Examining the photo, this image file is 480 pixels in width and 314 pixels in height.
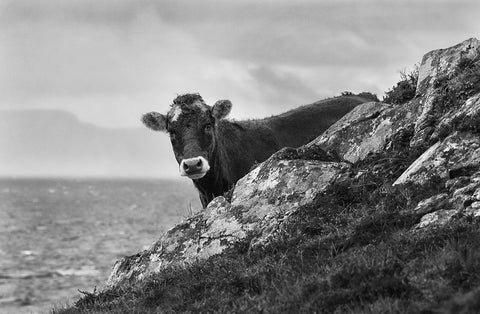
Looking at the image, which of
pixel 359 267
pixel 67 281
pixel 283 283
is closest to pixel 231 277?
pixel 283 283

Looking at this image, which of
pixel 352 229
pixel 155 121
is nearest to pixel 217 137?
pixel 155 121

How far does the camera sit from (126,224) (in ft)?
616

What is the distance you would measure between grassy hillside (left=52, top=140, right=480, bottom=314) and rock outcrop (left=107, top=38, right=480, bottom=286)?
15.5 inches

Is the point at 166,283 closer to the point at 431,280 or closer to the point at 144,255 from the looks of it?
the point at 144,255

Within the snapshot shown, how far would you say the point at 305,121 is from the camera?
21.7m

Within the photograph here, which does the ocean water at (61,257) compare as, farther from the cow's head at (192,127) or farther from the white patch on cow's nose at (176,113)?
the white patch on cow's nose at (176,113)

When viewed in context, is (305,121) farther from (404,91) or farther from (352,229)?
(352,229)

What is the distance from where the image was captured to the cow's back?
832 inches

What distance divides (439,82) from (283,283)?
676 cm

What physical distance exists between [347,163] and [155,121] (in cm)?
631

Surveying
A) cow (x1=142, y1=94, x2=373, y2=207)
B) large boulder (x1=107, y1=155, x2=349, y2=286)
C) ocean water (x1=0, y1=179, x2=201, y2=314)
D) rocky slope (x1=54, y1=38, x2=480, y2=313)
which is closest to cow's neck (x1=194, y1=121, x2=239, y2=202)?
cow (x1=142, y1=94, x2=373, y2=207)

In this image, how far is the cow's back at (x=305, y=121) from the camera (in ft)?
69.3

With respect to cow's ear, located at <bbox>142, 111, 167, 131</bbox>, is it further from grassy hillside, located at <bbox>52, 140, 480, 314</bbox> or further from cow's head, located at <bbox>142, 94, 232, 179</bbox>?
grassy hillside, located at <bbox>52, 140, 480, 314</bbox>

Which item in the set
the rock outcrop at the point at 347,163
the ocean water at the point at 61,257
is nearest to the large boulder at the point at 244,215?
the rock outcrop at the point at 347,163
